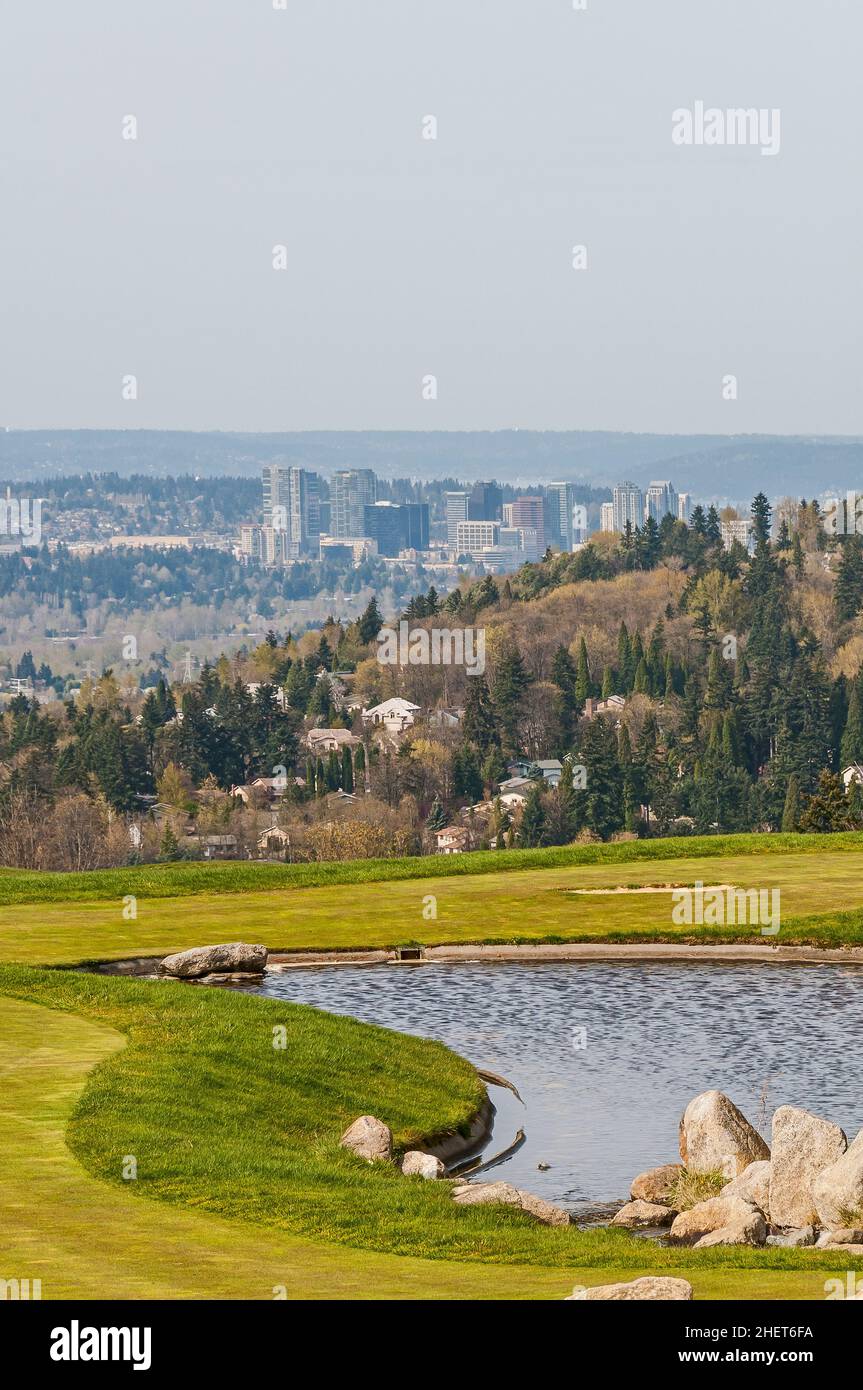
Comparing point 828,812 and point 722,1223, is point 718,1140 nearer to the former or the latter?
point 722,1223

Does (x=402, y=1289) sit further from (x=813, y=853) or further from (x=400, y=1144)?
(x=813, y=853)

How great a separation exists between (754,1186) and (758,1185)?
0.22ft

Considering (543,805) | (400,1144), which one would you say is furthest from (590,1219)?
(543,805)

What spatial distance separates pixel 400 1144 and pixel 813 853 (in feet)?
95.2

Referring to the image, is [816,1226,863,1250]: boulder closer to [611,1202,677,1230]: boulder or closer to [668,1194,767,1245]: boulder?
[668,1194,767,1245]: boulder

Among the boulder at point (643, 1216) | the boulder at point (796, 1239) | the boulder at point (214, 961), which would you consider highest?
the boulder at point (796, 1239)

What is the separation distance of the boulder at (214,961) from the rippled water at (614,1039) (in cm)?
62

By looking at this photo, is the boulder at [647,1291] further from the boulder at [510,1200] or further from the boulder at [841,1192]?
the boulder at [510,1200]

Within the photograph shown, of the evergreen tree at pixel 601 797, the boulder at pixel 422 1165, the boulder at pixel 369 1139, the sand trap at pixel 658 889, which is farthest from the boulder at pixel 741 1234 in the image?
the evergreen tree at pixel 601 797

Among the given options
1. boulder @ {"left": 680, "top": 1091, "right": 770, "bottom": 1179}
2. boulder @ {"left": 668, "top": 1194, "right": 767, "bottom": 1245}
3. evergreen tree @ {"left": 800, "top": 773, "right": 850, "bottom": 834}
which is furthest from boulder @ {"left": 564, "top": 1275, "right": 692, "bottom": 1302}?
evergreen tree @ {"left": 800, "top": 773, "right": 850, "bottom": 834}

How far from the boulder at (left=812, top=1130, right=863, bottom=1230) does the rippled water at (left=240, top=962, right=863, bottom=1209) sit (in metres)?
3.80

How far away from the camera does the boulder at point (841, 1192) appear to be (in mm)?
22516

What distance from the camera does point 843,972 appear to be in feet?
135
